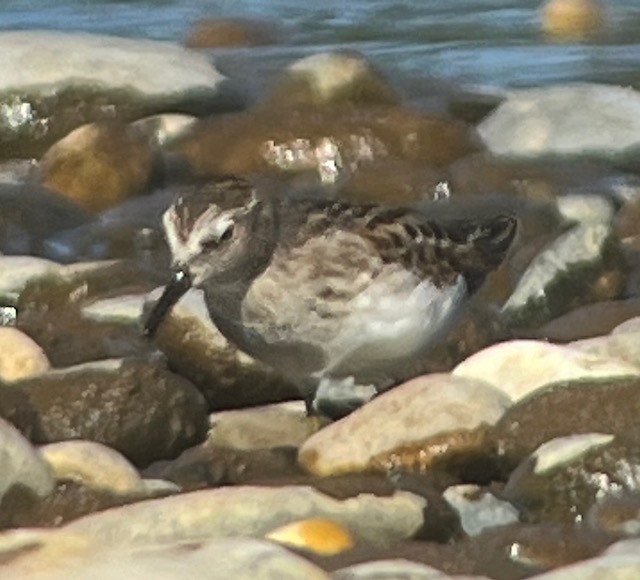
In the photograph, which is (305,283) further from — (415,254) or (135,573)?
(135,573)

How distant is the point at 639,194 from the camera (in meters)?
9.12

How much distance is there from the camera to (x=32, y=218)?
9031 mm

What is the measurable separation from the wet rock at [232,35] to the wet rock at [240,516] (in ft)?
25.8

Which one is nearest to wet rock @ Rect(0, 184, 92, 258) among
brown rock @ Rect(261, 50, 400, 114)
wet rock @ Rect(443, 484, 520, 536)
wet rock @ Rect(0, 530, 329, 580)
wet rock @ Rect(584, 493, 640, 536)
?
brown rock @ Rect(261, 50, 400, 114)

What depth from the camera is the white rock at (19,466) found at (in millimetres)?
5434

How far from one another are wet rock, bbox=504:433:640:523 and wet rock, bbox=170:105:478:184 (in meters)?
4.13

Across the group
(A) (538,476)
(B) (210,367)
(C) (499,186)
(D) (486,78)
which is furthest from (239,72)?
(A) (538,476)

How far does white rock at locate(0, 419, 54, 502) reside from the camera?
5.43 metres

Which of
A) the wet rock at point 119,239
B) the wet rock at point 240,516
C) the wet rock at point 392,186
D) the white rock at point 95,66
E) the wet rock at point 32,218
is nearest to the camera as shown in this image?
the wet rock at point 240,516

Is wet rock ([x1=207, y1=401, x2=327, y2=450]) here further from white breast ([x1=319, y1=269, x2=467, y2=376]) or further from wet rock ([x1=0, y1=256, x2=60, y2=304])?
wet rock ([x1=0, y1=256, x2=60, y2=304])

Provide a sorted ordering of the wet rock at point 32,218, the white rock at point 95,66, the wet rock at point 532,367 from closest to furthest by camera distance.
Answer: the wet rock at point 532,367
the wet rock at point 32,218
the white rock at point 95,66

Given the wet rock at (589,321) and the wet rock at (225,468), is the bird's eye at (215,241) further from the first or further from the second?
the wet rock at (589,321)

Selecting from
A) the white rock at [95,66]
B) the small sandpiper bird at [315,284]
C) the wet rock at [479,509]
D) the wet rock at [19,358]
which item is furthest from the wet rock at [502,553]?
the white rock at [95,66]

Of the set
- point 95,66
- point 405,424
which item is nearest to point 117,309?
point 405,424
